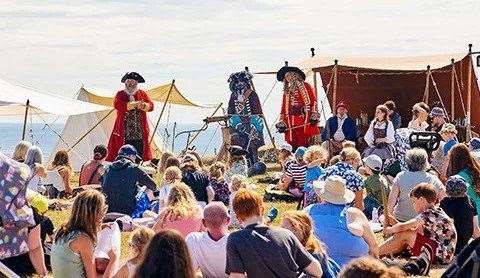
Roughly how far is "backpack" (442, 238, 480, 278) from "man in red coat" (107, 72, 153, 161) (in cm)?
1173

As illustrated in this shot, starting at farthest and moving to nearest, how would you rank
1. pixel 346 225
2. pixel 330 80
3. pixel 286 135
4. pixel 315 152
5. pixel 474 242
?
pixel 330 80
pixel 286 135
pixel 315 152
pixel 346 225
pixel 474 242

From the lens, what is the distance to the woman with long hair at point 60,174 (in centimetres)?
1309

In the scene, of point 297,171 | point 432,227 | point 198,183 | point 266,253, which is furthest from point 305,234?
point 297,171

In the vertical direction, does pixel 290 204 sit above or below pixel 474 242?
below

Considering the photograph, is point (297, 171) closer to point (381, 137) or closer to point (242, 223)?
point (381, 137)

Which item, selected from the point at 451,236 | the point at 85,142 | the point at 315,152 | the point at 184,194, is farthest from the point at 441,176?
the point at 85,142

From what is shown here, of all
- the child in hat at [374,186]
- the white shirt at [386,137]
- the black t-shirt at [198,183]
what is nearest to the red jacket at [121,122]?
the white shirt at [386,137]

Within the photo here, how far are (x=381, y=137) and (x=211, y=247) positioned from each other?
7519 millimetres

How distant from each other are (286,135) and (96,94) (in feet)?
18.0

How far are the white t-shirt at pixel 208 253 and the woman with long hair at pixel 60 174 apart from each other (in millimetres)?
6380

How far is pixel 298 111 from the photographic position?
17172 millimetres

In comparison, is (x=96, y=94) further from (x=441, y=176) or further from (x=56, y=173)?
(x=441, y=176)

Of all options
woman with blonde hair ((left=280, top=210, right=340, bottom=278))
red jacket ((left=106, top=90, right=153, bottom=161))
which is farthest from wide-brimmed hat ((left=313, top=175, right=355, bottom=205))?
red jacket ((left=106, top=90, right=153, bottom=161))

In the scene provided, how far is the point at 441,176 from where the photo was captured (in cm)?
1148
